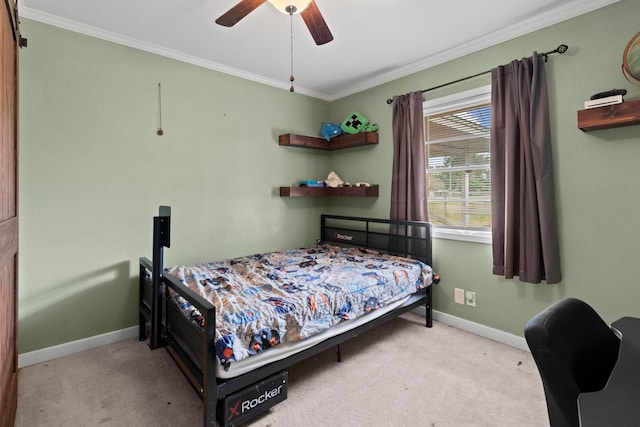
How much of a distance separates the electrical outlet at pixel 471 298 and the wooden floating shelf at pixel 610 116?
1511mm

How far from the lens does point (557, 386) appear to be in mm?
779

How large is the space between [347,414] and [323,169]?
9.53 ft

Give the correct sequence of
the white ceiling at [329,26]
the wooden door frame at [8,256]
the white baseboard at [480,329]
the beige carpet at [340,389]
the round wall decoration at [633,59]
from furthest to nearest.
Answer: the white baseboard at [480,329] → the white ceiling at [329,26] → the round wall decoration at [633,59] → the beige carpet at [340,389] → the wooden door frame at [8,256]

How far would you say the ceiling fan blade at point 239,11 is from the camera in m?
1.72

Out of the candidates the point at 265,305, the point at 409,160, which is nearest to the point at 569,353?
the point at 265,305

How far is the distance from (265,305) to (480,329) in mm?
1986

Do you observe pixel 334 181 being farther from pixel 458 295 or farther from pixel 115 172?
pixel 115 172

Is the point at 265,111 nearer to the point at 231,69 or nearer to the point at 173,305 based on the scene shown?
the point at 231,69

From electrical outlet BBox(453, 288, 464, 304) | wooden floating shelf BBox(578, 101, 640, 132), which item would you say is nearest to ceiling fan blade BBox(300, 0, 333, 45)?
wooden floating shelf BBox(578, 101, 640, 132)

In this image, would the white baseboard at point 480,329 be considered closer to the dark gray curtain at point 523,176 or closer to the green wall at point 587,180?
the green wall at point 587,180

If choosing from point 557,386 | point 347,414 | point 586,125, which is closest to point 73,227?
point 347,414

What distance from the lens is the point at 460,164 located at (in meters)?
2.89

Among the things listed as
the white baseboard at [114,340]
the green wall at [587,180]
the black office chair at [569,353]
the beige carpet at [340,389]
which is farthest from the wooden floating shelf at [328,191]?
the black office chair at [569,353]

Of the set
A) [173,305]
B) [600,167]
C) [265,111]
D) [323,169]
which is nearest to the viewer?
[173,305]
